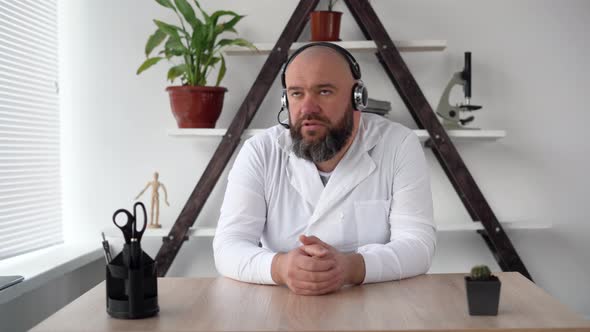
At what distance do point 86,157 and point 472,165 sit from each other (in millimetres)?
2053

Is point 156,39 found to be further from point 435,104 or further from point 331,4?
Answer: point 435,104

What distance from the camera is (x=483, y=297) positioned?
122 cm

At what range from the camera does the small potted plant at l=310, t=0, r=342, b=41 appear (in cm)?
286

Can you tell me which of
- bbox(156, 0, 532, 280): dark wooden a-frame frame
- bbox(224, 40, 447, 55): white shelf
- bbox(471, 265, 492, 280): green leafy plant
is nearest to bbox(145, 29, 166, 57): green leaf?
bbox(224, 40, 447, 55): white shelf

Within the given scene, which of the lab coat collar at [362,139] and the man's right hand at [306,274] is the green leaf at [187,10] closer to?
the lab coat collar at [362,139]

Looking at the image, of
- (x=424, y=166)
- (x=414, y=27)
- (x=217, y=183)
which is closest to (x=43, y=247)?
(x=217, y=183)

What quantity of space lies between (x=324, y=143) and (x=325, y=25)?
1.10 metres

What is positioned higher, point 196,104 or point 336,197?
point 196,104

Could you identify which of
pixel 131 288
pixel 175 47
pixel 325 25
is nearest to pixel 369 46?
pixel 325 25

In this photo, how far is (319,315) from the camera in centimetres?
124

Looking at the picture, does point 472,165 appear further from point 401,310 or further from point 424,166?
point 401,310

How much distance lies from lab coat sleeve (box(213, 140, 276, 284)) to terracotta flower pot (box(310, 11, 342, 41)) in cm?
100

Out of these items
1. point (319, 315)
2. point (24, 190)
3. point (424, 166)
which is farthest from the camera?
point (24, 190)

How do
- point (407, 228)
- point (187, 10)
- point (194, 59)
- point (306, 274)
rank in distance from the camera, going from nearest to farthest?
point (306, 274)
point (407, 228)
point (187, 10)
point (194, 59)
